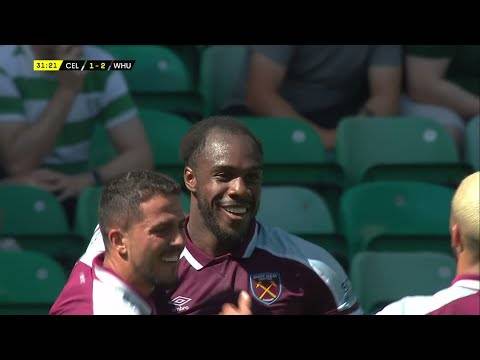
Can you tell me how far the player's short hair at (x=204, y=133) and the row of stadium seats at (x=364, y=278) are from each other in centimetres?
122

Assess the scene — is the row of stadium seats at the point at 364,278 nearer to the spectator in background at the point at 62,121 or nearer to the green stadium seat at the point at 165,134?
the spectator in background at the point at 62,121

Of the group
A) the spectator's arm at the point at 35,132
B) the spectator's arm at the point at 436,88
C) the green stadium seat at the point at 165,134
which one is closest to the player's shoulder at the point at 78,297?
the spectator's arm at the point at 35,132

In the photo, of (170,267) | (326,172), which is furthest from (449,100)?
(170,267)

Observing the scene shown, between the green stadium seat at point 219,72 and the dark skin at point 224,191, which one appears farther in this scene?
the green stadium seat at point 219,72

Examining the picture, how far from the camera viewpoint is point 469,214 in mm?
3693

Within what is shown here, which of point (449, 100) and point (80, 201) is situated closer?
point (80, 201)

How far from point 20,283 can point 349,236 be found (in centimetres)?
137

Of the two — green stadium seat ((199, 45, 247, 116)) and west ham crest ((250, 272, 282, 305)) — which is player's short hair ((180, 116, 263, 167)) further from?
green stadium seat ((199, 45, 247, 116))

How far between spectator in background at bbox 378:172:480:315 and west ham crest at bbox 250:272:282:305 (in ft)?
2.22

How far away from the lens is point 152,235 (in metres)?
4.00

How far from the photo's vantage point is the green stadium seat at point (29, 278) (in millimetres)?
5637

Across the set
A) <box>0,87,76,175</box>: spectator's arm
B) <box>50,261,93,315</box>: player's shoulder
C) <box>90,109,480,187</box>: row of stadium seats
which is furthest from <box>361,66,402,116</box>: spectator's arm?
<box>50,261,93,315</box>: player's shoulder

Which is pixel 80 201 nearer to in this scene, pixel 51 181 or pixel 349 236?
pixel 51 181

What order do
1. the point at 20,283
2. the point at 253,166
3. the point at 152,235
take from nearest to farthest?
the point at 152,235, the point at 253,166, the point at 20,283
